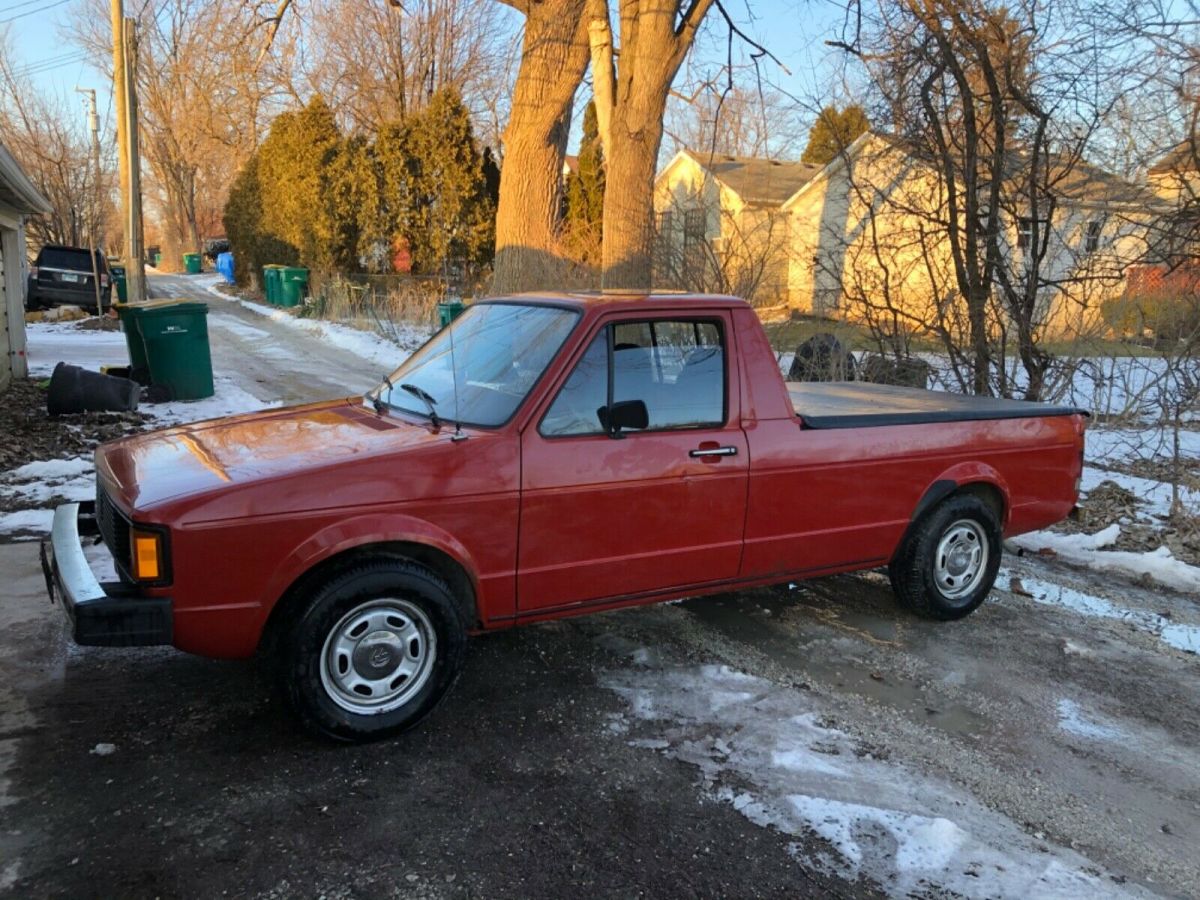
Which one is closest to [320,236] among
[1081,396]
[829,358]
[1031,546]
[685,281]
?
[685,281]

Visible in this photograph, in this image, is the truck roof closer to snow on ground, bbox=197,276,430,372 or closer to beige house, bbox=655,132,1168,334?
beige house, bbox=655,132,1168,334

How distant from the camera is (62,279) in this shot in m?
20.9

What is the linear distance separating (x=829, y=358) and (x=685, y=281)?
10.5 ft

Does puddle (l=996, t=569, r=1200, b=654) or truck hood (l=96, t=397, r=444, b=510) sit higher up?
truck hood (l=96, t=397, r=444, b=510)

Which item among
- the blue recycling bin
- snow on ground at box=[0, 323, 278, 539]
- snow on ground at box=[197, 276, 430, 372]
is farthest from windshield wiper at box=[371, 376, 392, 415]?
the blue recycling bin

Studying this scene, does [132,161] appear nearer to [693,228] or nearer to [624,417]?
[693,228]

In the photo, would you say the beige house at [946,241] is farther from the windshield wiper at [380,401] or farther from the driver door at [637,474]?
the windshield wiper at [380,401]

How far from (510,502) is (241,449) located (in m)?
1.18

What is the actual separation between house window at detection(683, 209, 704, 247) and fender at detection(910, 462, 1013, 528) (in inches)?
317

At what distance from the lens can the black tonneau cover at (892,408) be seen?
4.58 m

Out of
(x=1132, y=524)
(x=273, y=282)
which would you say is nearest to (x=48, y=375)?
(x=1132, y=524)

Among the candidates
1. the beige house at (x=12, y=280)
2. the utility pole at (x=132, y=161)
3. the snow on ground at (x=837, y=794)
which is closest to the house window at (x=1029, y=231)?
the snow on ground at (x=837, y=794)

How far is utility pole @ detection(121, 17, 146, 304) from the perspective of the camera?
1769cm

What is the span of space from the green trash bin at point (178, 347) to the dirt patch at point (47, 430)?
1044 millimetres
